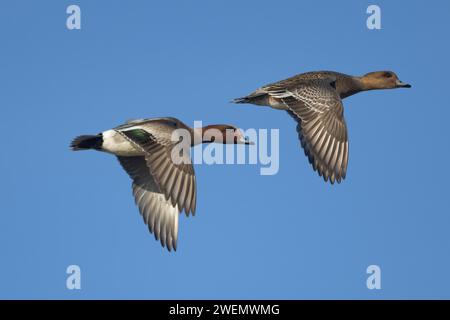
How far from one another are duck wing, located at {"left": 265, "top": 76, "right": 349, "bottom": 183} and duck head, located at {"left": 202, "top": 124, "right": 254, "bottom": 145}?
2.95 feet

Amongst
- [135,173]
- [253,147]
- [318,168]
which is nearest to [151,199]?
[135,173]

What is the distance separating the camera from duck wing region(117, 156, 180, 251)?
18234 millimetres

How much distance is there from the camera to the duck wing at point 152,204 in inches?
718

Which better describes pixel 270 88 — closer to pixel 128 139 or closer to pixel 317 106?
pixel 317 106

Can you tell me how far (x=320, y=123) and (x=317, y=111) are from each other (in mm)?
232

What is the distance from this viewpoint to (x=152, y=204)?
61.5 feet

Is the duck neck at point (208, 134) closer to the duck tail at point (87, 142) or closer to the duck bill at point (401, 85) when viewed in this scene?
the duck tail at point (87, 142)

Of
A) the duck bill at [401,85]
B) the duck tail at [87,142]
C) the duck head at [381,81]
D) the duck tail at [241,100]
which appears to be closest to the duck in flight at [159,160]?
the duck tail at [87,142]

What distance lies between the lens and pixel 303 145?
17484 mm

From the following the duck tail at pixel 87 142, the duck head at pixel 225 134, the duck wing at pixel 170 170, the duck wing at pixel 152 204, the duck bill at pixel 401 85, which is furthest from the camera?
the duck bill at pixel 401 85

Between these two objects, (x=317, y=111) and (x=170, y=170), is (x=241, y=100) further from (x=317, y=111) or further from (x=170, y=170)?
(x=170, y=170)

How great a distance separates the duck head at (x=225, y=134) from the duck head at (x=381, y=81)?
271 centimetres
